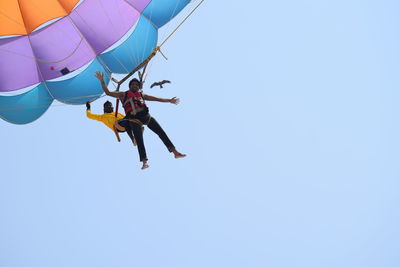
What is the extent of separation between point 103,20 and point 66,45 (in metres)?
0.76

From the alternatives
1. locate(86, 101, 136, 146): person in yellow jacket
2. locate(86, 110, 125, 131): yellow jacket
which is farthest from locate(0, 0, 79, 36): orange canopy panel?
locate(86, 110, 125, 131): yellow jacket

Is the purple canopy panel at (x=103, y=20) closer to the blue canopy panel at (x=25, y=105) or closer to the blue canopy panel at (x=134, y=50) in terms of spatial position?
the blue canopy panel at (x=134, y=50)

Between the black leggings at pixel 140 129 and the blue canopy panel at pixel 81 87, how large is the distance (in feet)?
5.55

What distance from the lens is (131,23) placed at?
44.6ft

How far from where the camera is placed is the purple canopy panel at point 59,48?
1339cm

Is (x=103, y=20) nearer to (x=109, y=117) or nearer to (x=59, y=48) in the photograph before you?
(x=59, y=48)

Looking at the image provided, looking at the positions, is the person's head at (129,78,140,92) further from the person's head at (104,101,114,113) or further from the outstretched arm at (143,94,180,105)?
the person's head at (104,101,114,113)

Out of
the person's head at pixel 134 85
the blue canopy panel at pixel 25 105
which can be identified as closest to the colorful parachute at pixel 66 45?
the blue canopy panel at pixel 25 105

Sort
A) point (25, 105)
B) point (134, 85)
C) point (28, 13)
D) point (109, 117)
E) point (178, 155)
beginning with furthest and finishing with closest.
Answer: point (25, 105) → point (109, 117) → point (28, 13) → point (134, 85) → point (178, 155)

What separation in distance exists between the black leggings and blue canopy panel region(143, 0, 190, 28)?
2.05 m

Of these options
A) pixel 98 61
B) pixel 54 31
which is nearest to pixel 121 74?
pixel 98 61

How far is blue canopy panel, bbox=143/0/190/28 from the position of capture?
1364 cm

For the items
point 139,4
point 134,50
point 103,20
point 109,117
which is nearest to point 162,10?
point 139,4

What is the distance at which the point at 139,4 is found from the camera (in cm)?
1355
